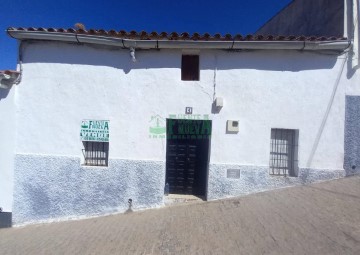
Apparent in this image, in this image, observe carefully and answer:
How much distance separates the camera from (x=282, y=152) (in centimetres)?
621

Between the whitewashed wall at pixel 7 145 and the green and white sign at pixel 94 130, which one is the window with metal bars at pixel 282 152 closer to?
the green and white sign at pixel 94 130

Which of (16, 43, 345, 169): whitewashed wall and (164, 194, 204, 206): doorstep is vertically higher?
(16, 43, 345, 169): whitewashed wall

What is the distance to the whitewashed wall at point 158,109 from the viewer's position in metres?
5.88

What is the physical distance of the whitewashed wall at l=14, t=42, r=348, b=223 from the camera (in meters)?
5.88

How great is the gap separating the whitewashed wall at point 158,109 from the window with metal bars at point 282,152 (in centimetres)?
25

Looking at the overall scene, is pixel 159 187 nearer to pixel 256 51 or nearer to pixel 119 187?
pixel 119 187

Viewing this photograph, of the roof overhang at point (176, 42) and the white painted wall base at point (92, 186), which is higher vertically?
the roof overhang at point (176, 42)

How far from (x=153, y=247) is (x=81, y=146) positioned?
3052mm

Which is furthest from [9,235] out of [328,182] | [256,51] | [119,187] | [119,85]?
[328,182]

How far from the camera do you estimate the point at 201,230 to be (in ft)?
15.3

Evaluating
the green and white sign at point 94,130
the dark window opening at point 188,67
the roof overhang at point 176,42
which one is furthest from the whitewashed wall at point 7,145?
the dark window opening at point 188,67

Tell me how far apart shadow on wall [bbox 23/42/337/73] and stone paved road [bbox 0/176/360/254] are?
9.94ft

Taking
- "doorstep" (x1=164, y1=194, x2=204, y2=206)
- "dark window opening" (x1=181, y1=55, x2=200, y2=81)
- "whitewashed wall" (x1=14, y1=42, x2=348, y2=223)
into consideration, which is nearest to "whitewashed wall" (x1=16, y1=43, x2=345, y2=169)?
"whitewashed wall" (x1=14, y1=42, x2=348, y2=223)

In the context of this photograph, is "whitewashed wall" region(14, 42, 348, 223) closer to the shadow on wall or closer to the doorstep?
the shadow on wall
